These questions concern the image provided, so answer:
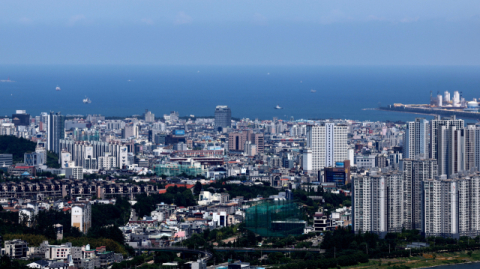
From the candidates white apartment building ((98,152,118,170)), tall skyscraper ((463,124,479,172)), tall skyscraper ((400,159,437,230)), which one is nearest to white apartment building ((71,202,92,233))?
tall skyscraper ((400,159,437,230))

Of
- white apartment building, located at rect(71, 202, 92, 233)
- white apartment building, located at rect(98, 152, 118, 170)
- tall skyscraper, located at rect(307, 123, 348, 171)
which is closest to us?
white apartment building, located at rect(71, 202, 92, 233)

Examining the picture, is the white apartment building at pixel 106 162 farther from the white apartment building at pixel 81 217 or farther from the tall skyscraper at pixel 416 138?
the white apartment building at pixel 81 217

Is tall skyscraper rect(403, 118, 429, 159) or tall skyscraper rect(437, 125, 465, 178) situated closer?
tall skyscraper rect(437, 125, 465, 178)

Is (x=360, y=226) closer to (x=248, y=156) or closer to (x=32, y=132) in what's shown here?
(x=248, y=156)

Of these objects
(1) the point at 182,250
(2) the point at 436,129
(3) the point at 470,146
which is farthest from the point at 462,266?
(2) the point at 436,129

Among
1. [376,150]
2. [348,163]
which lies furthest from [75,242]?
[376,150]

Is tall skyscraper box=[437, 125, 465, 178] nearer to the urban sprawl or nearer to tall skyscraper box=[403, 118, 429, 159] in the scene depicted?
the urban sprawl

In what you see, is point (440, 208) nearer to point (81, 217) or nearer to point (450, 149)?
point (81, 217)
